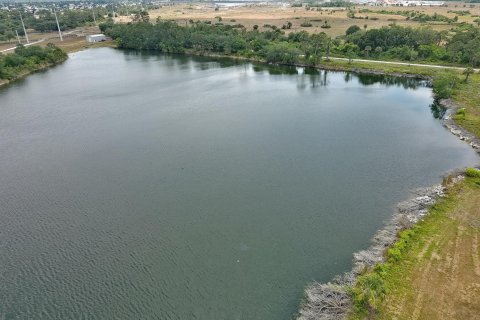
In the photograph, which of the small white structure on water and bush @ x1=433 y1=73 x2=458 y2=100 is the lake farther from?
the small white structure on water

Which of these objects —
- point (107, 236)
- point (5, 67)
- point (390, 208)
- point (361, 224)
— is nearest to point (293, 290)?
point (361, 224)

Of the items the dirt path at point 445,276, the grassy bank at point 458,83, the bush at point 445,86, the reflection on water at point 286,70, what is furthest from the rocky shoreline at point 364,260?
the reflection on water at point 286,70

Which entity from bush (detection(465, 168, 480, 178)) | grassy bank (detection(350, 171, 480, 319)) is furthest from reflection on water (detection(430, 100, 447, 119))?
grassy bank (detection(350, 171, 480, 319))

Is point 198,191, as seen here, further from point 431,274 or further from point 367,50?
point 367,50

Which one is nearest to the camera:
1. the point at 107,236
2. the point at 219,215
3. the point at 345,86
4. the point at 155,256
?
the point at 155,256

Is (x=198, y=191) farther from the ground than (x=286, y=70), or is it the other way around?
(x=286, y=70)

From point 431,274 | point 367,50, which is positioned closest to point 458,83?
point 367,50

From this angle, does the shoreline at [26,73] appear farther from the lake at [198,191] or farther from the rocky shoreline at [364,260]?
the rocky shoreline at [364,260]

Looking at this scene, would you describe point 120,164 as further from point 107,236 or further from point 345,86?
point 345,86
